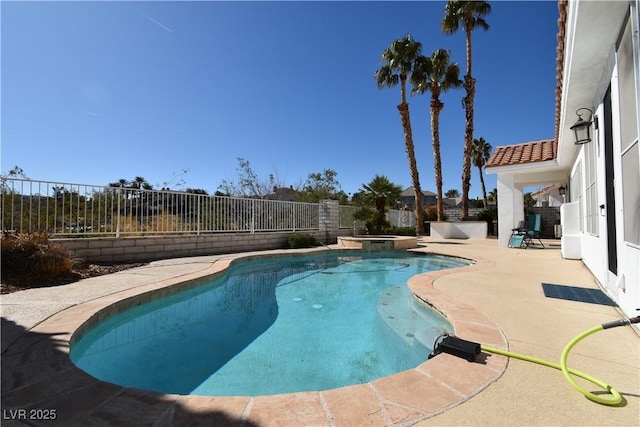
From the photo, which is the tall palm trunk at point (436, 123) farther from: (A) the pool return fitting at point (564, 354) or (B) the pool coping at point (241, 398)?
(B) the pool coping at point (241, 398)

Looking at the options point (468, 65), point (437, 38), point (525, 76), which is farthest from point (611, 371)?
point (437, 38)

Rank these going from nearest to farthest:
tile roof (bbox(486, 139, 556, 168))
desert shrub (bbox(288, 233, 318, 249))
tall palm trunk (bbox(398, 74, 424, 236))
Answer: tile roof (bbox(486, 139, 556, 168)), desert shrub (bbox(288, 233, 318, 249)), tall palm trunk (bbox(398, 74, 424, 236))

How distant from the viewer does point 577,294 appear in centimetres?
413

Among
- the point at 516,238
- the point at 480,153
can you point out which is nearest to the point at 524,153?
the point at 516,238

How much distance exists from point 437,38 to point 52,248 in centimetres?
2046

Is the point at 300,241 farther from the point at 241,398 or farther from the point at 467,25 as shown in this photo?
the point at 467,25

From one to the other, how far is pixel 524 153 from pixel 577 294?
8.59 m

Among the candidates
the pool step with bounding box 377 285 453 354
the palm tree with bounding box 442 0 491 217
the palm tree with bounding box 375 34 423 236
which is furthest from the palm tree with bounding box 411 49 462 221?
the pool step with bounding box 377 285 453 354

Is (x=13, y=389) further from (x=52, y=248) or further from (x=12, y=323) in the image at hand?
(x=52, y=248)

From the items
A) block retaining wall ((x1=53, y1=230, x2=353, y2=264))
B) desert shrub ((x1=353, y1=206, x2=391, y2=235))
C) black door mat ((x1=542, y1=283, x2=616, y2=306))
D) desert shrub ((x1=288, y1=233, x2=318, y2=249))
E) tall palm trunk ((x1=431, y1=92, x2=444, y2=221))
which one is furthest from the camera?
tall palm trunk ((x1=431, y1=92, x2=444, y2=221))

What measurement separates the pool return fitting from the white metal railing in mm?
8157

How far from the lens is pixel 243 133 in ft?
57.0

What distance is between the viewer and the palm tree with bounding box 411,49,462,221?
633 inches

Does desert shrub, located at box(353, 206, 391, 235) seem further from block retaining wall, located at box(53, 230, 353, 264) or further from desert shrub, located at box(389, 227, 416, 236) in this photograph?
block retaining wall, located at box(53, 230, 353, 264)
